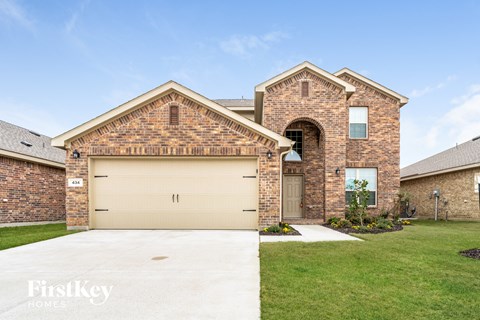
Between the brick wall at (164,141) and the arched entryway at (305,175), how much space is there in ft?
12.9

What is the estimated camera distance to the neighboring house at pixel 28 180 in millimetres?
10938

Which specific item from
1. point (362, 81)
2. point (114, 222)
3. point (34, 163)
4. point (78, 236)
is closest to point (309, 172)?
point (362, 81)

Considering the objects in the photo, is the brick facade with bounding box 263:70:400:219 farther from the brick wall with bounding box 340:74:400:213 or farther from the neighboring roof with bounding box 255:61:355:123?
the neighboring roof with bounding box 255:61:355:123

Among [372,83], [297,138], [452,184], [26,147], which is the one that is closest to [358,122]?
[372,83]

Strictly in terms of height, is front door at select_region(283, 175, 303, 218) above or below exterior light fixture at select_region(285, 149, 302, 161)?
below

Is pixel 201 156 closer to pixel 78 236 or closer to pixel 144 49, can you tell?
pixel 78 236

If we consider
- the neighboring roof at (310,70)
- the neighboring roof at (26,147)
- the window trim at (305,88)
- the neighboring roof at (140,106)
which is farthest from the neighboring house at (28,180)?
the window trim at (305,88)

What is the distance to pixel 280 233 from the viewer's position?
27.8 ft

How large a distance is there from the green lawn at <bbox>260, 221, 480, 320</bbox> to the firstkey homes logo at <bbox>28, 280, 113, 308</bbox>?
2.17 metres

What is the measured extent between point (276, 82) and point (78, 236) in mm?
9327

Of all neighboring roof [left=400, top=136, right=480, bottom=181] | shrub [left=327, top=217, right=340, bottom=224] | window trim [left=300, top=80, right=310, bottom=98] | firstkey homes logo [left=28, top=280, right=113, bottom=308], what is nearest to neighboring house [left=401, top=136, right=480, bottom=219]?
neighboring roof [left=400, top=136, right=480, bottom=181]

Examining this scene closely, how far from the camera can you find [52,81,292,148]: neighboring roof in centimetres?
912

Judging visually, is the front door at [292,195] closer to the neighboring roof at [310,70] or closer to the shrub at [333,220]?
the shrub at [333,220]

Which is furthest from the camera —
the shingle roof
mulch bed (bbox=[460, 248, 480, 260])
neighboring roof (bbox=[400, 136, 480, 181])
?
the shingle roof
